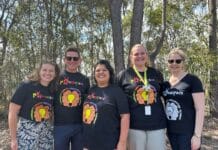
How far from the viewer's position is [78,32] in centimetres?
1444

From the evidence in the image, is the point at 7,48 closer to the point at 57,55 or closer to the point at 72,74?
the point at 57,55

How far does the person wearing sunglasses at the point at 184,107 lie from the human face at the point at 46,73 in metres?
1.37

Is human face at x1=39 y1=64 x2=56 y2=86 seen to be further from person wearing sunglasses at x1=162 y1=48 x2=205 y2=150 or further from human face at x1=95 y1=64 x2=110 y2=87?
person wearing sunglasses at x1=162 y1=48 x2=205 y2=150

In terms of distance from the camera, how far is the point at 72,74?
5.15m

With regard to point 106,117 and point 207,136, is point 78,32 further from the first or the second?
point 106,117

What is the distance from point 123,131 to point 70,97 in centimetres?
87

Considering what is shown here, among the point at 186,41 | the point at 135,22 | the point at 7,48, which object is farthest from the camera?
the point at 186,41

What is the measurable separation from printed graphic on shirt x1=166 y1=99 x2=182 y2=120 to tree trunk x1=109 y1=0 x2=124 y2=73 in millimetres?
4144

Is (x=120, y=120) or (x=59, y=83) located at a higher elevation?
(x=59, y=83)

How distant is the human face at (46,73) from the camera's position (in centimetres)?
488

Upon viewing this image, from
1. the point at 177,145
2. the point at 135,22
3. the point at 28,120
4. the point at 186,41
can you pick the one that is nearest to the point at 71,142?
the point at 28,120

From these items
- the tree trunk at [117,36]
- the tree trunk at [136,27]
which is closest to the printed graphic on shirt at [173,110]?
the tree trunk at [117,36]

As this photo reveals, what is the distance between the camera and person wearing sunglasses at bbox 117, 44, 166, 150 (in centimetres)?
471

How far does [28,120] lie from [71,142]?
68 cm
